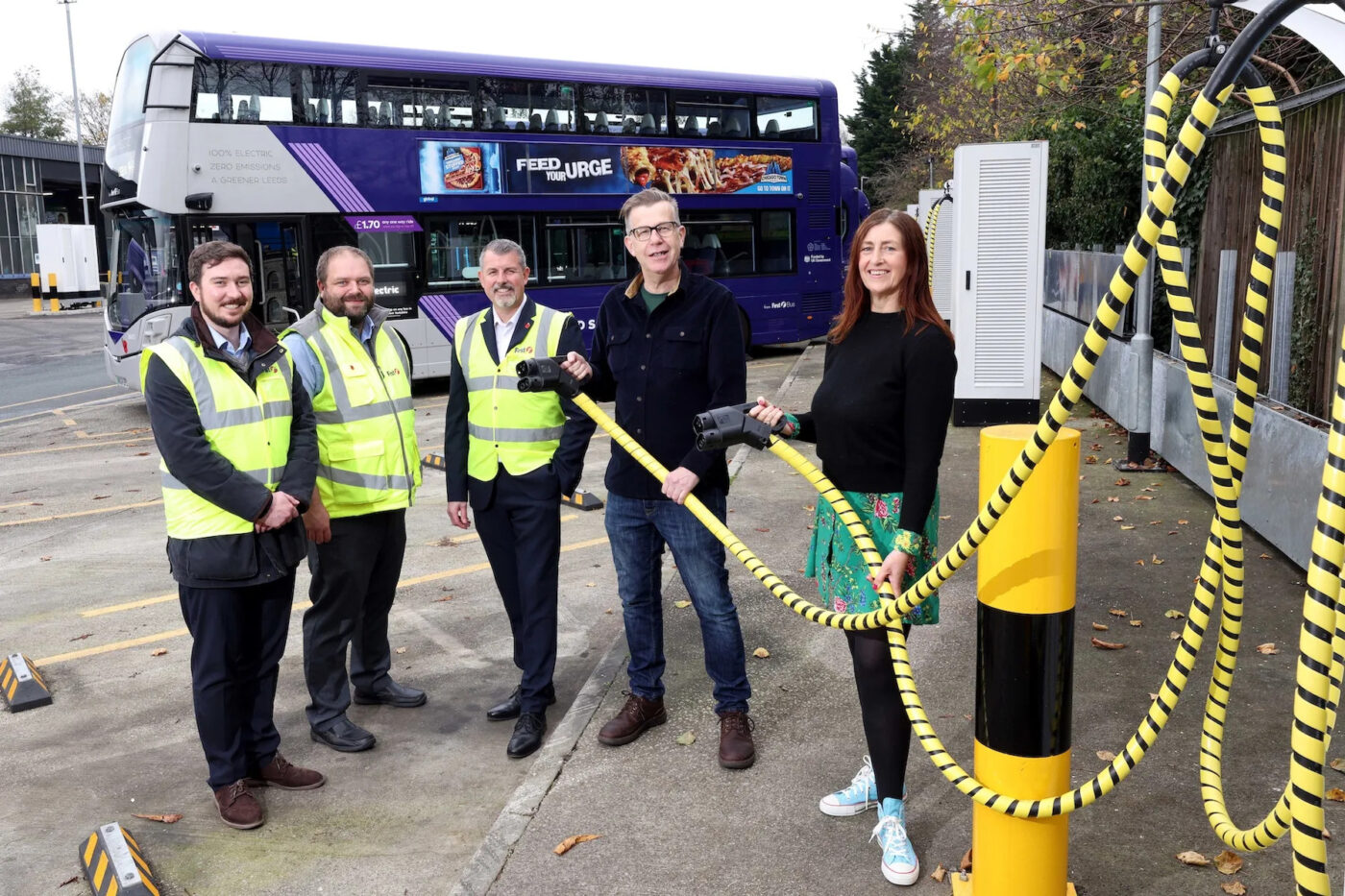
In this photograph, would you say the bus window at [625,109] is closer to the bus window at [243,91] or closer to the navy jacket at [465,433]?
the bus window at [243,91]

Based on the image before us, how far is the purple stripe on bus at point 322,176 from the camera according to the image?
1364 centimetres

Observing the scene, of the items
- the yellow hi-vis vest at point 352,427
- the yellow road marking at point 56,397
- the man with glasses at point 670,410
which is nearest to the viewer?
the man with glasses at point 670,410

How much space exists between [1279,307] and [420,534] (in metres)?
5.74

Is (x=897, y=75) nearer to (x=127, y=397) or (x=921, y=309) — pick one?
(x=127, y=397)

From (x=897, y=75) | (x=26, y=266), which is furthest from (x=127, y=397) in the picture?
(x=897, y=75)

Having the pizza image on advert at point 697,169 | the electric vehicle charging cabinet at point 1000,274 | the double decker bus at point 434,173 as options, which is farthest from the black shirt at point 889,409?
the pizza image on advert at point 697,169

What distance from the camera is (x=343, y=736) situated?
14.7 ft

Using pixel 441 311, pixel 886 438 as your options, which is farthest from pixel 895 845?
pixel 441 311

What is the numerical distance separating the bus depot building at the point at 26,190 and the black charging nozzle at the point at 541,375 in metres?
45.5

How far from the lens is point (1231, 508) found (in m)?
2.32

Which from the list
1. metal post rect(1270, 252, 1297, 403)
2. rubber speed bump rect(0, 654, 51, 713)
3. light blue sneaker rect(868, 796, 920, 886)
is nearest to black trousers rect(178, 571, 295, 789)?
rubber speed bump rect(0, 654, 51, 713)

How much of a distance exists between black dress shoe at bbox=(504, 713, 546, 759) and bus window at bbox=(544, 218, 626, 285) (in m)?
11.9

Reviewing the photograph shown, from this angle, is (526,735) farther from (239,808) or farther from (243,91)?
(243,91)

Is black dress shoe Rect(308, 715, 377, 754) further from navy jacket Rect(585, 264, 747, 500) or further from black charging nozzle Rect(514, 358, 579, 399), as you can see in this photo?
black charging nozzle Rect(514, 358, 579, 399)
